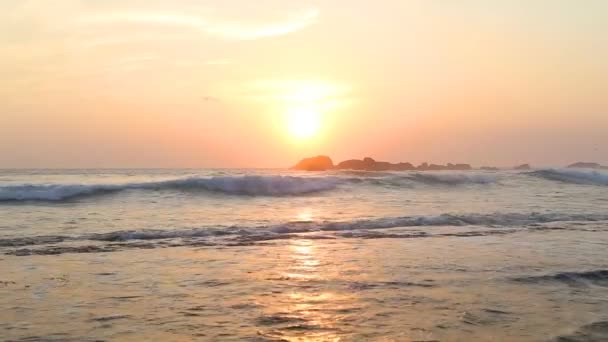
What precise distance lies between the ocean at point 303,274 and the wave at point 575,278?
0.14 ft

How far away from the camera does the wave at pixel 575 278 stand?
24.9ft

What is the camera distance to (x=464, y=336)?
5051 mm

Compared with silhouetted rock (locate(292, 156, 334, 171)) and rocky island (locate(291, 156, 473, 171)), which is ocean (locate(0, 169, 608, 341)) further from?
silhouetted rock (locate(292, 156, 334, 171))

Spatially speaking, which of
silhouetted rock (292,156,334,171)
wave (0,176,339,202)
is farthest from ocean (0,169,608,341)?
silhouetted rock (292,156,334,171)

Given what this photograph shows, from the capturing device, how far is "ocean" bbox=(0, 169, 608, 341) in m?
5.34

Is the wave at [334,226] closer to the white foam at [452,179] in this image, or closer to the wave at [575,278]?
the wave at [575,278]

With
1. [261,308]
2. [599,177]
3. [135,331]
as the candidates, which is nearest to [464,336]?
[261,308]

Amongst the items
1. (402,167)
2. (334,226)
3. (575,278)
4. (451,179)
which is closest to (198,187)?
(334,226)

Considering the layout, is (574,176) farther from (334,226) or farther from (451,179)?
(334,226)

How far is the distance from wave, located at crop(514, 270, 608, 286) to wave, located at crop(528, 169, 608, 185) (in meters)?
33.3

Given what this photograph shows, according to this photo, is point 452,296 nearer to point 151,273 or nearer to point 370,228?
point 151,273

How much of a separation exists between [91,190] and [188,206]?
→ 7645 mm

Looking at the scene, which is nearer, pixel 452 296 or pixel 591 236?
pixel 452 296

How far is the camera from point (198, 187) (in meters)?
27.1
